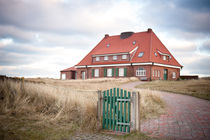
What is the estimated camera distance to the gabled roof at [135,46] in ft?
105

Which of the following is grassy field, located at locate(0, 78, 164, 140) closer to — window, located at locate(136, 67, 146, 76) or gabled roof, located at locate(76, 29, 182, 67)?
window, located at locate(136, 67, 146, 76)

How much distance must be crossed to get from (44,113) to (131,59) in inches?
1035

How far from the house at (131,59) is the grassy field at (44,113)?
22.1 metres

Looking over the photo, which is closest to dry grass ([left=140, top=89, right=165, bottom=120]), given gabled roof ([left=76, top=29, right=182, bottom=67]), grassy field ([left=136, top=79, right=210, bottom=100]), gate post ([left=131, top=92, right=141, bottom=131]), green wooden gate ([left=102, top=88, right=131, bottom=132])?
green wooden gate ([left=102, top=88, right=131, bottom=132])

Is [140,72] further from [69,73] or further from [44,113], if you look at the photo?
[44,113]

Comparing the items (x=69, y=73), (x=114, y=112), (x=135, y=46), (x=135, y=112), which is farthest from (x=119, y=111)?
(x=69, y=73)

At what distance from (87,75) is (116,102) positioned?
3051 cm

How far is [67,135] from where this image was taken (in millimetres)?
6020

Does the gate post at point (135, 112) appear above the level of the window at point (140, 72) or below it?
below

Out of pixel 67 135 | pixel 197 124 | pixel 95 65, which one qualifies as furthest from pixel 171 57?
pixel 67 135

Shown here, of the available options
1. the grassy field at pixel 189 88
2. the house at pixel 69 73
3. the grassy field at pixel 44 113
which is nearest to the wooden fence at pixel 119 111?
the grassy field at pixel 44 113

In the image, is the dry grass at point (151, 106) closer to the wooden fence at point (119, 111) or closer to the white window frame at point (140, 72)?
the wooden fence at point (119, 111)

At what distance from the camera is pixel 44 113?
7664mm

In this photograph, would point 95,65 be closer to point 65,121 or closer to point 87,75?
point 87,75
